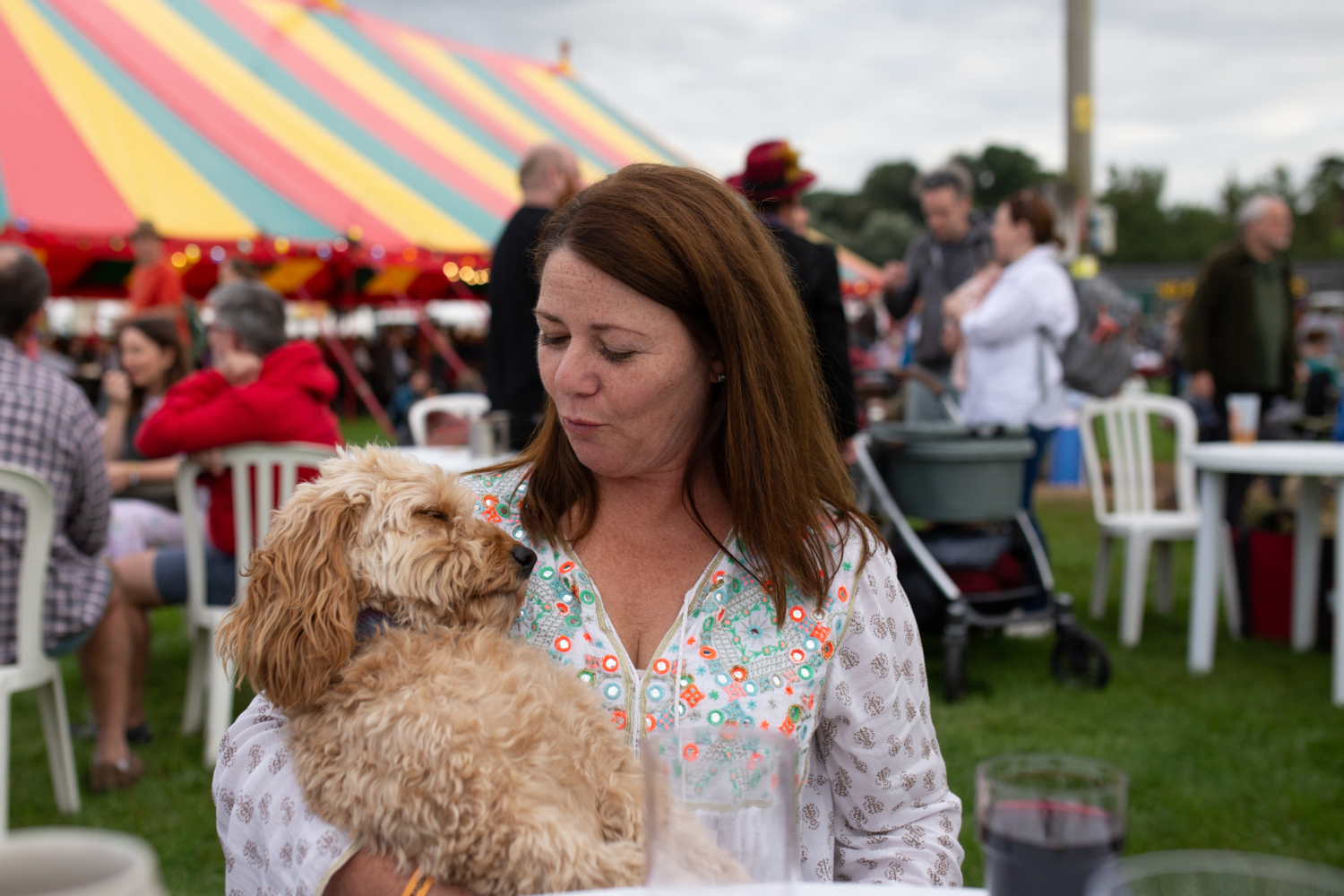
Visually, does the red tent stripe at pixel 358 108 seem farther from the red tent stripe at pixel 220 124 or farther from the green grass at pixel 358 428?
the green grass at pixel 358 428

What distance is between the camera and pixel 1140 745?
15.2ft

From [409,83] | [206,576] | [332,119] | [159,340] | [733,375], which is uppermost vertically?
[409,83]

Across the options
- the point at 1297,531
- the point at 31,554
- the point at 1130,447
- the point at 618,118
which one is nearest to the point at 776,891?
the point at 31,554

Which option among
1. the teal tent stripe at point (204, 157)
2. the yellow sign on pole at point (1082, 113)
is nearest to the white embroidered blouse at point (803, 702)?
the yellow sign on pole at point (1082, 113)

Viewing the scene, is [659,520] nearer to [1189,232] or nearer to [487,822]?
[487,822]

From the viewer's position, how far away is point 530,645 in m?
1.78

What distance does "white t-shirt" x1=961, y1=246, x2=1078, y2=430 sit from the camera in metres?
6.17

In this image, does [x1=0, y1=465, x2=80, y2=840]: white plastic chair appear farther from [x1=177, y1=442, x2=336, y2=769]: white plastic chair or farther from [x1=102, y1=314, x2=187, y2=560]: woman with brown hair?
[x1=102, y1=314, x2=187, y2=560]: woman with brown hair

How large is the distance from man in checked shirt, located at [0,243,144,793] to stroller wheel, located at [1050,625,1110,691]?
443 cm

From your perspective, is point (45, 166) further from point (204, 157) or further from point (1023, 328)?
point (1023, 328)

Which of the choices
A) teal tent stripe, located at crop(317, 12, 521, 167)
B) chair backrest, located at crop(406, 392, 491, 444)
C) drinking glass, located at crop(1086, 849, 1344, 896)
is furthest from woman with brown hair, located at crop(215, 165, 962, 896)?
teal tent stripe, located at crop(317, 12, 521, 167)

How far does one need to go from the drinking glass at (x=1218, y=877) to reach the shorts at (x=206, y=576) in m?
4.46

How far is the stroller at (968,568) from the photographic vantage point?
530 cm

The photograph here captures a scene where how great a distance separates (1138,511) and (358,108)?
13440mm
